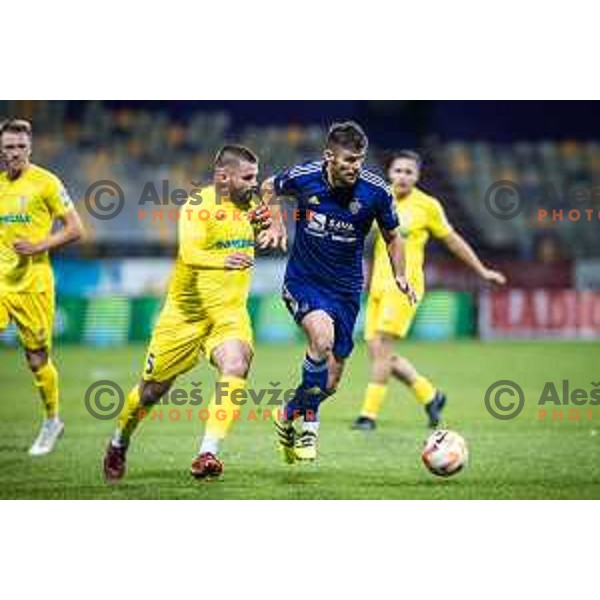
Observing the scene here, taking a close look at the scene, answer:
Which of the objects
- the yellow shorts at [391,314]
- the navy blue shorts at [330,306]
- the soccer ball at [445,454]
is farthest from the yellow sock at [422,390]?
the soccer ball at [445,454]

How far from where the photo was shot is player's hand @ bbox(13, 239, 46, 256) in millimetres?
6906

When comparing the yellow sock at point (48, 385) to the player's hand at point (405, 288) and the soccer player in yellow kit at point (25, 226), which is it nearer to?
the soccer player in yellow kit at point (25, 226)

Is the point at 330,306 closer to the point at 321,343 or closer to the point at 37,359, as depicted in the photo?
the point at 321,343

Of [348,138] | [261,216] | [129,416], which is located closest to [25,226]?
[129,416]

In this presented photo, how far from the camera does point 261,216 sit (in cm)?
607

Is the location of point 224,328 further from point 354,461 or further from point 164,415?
point 164,415

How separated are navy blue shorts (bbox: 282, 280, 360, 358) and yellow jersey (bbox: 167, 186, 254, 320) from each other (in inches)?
11.1

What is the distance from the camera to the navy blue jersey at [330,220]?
249 inches

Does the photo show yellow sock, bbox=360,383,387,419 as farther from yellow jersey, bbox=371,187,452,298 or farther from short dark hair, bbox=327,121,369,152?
short dark hair, bbox=327,121,369,152

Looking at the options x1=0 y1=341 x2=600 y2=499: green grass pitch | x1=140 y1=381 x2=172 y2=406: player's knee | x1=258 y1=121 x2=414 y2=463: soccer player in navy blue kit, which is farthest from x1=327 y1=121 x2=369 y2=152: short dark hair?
x1=0 y1=341 x2=600 y2=499: green grass pitch
